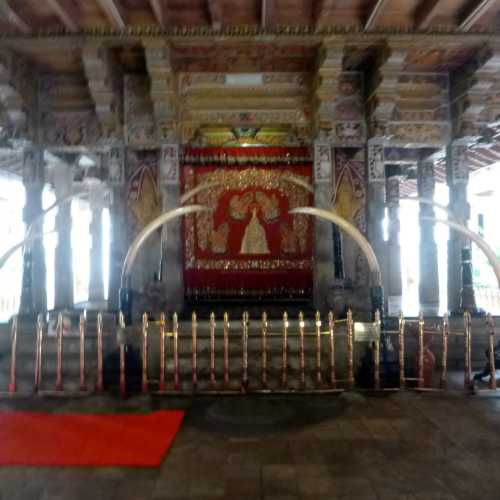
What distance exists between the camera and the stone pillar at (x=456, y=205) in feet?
27.1

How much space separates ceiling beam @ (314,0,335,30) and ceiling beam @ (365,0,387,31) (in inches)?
24.2

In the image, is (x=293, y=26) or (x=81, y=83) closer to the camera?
(x=293, y=26)

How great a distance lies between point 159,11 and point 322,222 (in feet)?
14.4

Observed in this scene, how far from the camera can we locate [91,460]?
3.51 metres

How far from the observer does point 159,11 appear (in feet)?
21.0

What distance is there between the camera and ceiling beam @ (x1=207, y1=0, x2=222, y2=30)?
6194mm

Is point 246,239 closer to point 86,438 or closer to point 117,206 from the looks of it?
point 117,206

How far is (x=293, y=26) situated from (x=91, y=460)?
6593 mm

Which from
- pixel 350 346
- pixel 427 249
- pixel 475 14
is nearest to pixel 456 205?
pixel 427 249

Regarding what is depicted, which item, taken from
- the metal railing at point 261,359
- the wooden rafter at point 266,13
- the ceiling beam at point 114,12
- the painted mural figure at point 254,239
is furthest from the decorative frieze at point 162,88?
the metal railing at point 261,359

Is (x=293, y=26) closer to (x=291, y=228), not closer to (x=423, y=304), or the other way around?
(x=291, y=228)

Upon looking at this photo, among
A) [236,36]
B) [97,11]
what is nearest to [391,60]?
[236,36]

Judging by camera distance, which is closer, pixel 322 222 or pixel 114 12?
pixel 114 12

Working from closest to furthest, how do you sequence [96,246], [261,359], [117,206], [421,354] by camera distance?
1. [421,354]
2. [261,359]
3. [117,206]
4. [96,246]
